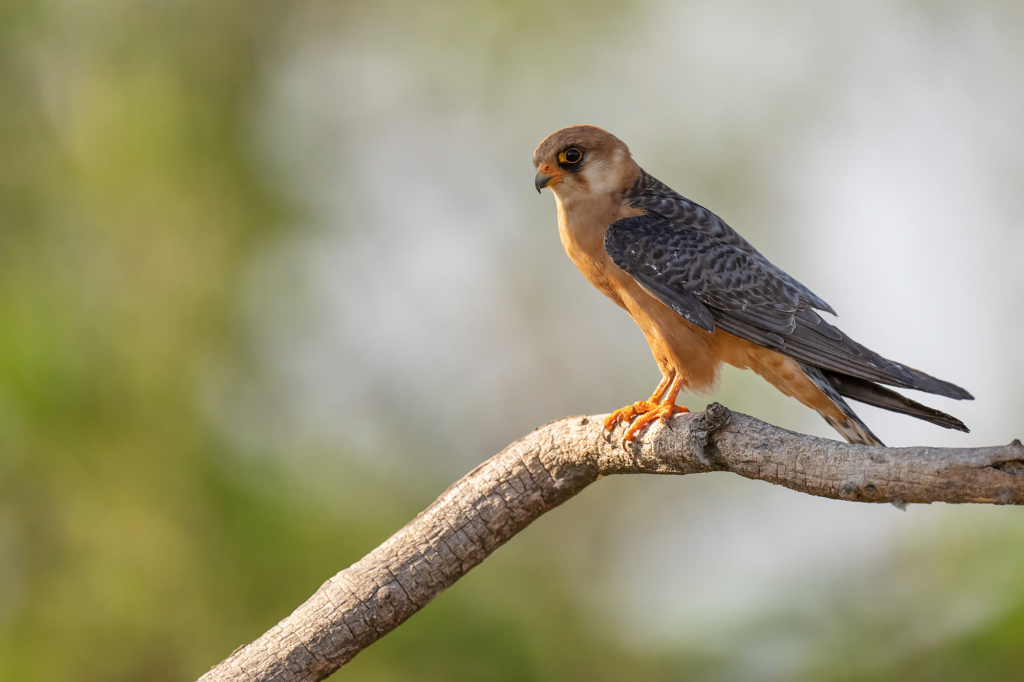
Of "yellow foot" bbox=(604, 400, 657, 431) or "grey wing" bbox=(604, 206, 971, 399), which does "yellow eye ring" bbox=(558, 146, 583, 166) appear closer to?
"grey wing" bbox=(604, 206, 971, 399)

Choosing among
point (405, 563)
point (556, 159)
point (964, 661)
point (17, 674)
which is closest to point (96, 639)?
point (17, 674)

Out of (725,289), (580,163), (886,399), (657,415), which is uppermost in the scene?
(580,163)

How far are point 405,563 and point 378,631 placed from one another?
0.77ft

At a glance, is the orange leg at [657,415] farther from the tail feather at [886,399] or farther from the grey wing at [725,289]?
the tail feather at [886,399]

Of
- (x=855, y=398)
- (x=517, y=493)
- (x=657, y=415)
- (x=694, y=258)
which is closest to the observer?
(x=657, y=415)

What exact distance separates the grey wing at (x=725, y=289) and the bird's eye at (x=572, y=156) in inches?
12.7

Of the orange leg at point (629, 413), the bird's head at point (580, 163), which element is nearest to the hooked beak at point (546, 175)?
the bird's head at point (580, 163)

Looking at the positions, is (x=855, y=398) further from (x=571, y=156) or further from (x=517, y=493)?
(x=571, y=156)

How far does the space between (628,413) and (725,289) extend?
2.27 ft

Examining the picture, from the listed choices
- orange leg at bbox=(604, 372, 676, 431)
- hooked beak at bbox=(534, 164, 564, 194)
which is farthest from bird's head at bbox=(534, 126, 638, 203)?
orange leg at bbox=(604, 372, 676, 431)

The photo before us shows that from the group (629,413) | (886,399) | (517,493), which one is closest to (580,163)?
(629,413)

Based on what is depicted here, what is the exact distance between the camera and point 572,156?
10.3ft

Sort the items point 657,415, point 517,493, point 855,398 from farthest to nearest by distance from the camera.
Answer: point 855,398 < point 517,493 < point 657,415

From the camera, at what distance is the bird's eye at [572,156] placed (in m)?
3.14
